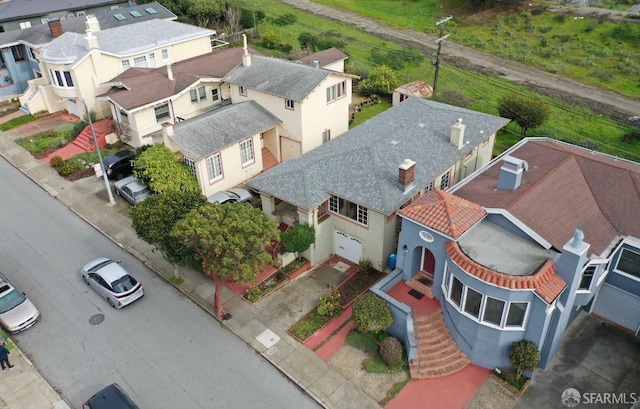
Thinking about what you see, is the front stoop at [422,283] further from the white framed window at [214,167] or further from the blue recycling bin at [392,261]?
the white framed window at [214,167]

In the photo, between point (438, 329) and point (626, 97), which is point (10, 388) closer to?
point (438, 329)

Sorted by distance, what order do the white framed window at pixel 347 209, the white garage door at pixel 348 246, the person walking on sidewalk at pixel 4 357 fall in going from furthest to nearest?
the white garage door at pixel 348 246, the white framed window at pixel 347 209, the person walking on sidewalk at pixel 4 357

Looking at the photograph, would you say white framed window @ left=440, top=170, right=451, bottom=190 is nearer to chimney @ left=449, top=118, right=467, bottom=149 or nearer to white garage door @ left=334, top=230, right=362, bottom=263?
chimney @ left=449, top=118, right=467, bottom=149

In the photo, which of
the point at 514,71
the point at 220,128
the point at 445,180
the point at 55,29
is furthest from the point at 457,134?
the point at 55,29

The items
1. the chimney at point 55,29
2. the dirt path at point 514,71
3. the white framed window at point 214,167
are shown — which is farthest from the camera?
the chimney at point 55,29

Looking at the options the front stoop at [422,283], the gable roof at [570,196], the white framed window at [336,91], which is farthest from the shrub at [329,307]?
the white framed window at [336,91]

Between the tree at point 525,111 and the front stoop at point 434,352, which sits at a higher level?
the tree at point 525,111

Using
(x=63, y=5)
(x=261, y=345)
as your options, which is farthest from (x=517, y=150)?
(x=63, y=5)
